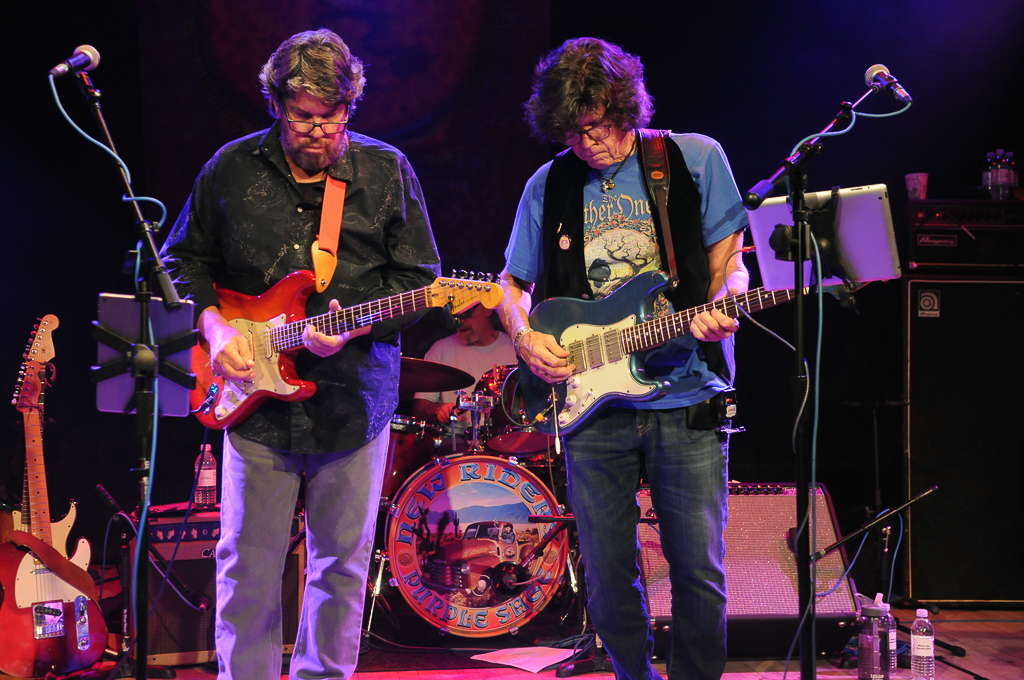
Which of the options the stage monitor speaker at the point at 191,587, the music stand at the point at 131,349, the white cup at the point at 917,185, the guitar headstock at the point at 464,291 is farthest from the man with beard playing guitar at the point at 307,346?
the white cup at the point at 917,185

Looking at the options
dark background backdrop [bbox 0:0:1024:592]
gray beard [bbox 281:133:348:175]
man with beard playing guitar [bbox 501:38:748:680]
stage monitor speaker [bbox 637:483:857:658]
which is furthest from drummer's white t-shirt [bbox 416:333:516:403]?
gray beard [bbox 281:133:348:175]

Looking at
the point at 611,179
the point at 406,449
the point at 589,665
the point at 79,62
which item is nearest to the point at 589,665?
the point at 589,665

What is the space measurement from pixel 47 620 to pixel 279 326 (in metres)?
2.16

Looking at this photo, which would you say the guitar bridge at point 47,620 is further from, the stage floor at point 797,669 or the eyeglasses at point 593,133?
the eyeglasses at point 593,133

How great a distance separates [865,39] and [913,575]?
3.42m

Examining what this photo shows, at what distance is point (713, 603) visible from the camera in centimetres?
260

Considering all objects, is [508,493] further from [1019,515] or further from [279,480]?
[1019,515]

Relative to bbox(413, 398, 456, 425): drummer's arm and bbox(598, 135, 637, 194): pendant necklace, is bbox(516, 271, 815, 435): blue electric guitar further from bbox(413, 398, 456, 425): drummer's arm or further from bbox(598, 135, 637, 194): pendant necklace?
bbox(413, 398, 456, 425): drummer's arm

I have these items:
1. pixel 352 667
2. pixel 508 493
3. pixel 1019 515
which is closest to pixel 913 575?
pixel 1019 515

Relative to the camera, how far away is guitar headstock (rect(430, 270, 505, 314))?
9.30 ft

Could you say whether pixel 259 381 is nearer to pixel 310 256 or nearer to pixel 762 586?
pixel 310 256

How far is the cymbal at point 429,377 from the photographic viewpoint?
438cm

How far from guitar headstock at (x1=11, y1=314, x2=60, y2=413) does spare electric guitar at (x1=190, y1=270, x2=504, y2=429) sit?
1.79 metres

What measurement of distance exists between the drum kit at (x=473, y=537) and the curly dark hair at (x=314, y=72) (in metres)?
1.94
